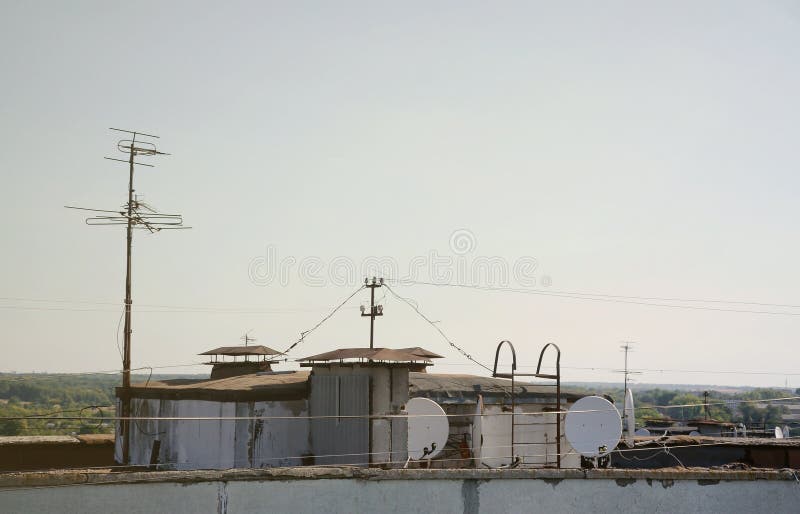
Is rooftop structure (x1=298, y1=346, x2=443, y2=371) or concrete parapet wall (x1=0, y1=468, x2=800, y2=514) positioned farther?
rooftop structure (x1=298, y1=346, x2=443, y2=371)

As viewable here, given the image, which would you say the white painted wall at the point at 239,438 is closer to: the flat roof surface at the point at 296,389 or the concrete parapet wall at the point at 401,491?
the flat roof surface at the point at 296,389

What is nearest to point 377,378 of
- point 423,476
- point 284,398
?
point 284,398

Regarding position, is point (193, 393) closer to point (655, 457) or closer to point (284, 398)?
point (284, 398)

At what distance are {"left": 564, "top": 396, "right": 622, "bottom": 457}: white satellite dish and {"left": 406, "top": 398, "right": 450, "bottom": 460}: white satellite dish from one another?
10.3 ft

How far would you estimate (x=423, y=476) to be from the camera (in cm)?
1645

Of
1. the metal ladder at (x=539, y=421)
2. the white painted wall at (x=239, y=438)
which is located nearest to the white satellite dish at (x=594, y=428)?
the metal ladder at (x=539, y=421)

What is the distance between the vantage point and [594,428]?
20.3 meters

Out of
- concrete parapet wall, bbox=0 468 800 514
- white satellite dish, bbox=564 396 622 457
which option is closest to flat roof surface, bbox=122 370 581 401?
white satellite dish, bbox=564 396 622 457

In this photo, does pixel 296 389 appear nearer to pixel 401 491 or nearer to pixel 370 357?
pixel 370 357

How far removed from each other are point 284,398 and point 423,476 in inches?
494

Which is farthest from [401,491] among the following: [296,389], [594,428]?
[296,389]

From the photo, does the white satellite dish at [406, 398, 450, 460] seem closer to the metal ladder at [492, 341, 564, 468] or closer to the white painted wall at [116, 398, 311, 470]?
the metal ladder at [492, 341, 564, 468]

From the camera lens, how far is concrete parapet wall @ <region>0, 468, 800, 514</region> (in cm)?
1463

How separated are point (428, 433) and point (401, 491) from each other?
183 inches
